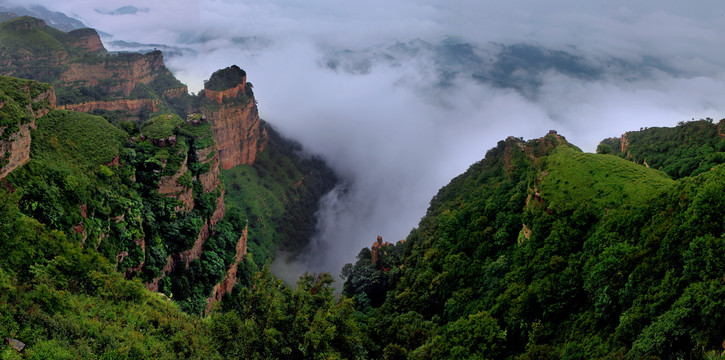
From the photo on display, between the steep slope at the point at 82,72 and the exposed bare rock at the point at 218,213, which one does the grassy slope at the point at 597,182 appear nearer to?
the exposed bare rock at the point at 218,213

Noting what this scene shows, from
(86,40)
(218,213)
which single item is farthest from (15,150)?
(86,40)

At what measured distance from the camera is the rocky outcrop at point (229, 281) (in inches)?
1574

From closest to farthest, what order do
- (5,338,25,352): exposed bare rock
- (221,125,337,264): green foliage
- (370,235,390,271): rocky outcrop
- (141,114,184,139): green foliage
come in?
(5,338,25,352): exposed bare rock, (141,114,184,139): green foliage, (370,235,390,271): rocky outcrop, (221,125,337,264): green foliage

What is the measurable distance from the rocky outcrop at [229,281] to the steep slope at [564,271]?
1345 centimetres

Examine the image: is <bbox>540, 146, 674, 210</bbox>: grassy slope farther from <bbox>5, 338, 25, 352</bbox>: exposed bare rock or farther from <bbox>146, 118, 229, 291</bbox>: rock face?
<bbox>146, 118, 229, 291</bbox>: rock face

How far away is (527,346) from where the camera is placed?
2334 cm

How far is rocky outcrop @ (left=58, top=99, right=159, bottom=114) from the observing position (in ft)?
228

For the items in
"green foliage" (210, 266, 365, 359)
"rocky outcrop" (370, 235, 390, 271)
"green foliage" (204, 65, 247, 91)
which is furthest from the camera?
"green foliage" (204, 65, 247, 91)

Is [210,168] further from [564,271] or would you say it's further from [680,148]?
[680,148]

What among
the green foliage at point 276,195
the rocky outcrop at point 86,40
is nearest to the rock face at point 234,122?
the green foliage at point 276,195

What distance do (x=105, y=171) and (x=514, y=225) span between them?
100ft

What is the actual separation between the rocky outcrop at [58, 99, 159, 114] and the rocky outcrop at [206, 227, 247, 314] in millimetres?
38916

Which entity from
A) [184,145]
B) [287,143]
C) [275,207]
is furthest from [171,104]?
[184,145]

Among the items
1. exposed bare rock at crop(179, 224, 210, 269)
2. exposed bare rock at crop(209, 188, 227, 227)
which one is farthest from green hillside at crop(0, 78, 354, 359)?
exposed bare rock at crop(209, 188, 227, 227)
